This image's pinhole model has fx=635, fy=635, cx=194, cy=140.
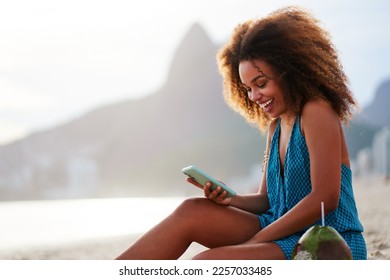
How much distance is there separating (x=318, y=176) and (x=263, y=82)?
44cm

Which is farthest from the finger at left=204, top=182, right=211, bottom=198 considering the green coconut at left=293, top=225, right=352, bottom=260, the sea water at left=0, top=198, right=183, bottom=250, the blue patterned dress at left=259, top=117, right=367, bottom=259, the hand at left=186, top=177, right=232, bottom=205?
the sea water at left=0, top=198, right=183, bottom=250

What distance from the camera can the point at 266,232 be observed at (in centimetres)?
226

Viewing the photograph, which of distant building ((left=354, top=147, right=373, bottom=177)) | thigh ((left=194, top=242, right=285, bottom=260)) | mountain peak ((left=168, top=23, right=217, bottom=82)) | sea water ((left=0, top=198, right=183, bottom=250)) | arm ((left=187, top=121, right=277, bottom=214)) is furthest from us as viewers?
mountain peak ((left=168, top=23, right=217, bottom=82))

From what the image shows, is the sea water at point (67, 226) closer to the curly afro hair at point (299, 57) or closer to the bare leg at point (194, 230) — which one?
the bare leg at point (194, 230)

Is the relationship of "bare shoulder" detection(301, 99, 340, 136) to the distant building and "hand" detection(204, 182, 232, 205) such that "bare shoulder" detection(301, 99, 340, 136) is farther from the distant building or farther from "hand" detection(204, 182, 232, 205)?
the distant building

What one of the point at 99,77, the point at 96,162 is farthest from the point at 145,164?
the point at 99,77

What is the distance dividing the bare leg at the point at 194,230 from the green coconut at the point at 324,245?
0.46 meters

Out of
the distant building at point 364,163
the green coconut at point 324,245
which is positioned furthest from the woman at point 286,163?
the distant building at point 364,163

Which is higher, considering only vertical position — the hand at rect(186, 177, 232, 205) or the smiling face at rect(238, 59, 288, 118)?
the smiling face at rect(238, 59, 288, 118)

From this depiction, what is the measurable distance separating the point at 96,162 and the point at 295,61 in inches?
2622

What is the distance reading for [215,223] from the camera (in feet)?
7.77

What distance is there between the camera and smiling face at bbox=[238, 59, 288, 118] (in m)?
2.41

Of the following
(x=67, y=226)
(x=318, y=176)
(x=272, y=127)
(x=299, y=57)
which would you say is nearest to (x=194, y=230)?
(x=318, y=176)
